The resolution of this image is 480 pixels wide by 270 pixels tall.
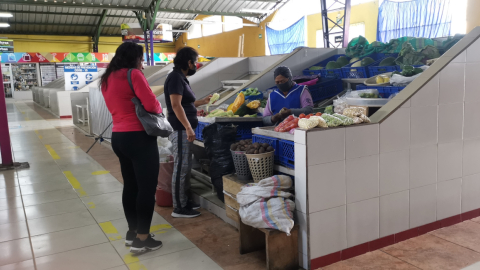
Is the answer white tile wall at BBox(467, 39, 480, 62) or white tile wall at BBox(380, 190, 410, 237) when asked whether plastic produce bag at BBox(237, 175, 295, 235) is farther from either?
white tile wall at BBox(467, 39, 480, 62)

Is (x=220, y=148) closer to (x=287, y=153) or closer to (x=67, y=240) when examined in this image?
(x=287, y=153)

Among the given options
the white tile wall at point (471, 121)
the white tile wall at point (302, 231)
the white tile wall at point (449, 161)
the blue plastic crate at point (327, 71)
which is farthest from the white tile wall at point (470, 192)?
the blue plastic crate at point (327, 71)

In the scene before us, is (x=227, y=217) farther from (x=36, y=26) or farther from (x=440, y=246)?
(x=36, y=26)

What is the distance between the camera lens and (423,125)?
3.28 m

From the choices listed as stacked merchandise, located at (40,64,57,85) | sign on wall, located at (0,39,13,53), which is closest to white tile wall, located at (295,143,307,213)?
sign on wall, located at (0,39,13,53)

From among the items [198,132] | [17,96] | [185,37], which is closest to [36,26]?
[17,96]

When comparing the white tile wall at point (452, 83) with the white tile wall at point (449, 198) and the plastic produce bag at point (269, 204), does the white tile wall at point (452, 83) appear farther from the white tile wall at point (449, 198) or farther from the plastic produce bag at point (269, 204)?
A: the plastic produce bag at point (269, 204)

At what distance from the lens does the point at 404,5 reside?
39.4ft

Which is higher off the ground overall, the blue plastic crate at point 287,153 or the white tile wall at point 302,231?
the blue plastic crate at point 287,153

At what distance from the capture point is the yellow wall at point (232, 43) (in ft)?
76.2

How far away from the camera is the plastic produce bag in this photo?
106 inches

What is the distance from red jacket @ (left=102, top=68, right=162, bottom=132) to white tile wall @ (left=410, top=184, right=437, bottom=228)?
2279 millimetres

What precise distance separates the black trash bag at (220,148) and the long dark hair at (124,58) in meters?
1.25

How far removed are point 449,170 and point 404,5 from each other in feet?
33.1
